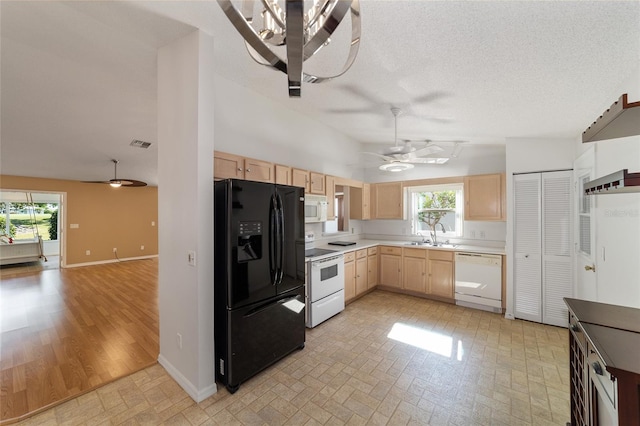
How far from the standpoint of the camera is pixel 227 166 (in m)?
2.55

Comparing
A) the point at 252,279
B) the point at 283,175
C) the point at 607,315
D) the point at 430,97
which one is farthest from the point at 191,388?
the point at 430,97

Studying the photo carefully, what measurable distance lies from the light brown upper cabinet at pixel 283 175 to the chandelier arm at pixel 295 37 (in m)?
2.27

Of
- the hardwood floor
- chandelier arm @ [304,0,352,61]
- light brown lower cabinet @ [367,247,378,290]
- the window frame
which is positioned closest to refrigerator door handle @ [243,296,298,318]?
the hardwood floor

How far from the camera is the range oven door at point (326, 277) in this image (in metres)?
3.17

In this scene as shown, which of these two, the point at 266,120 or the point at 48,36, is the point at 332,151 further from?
the point at 48,36

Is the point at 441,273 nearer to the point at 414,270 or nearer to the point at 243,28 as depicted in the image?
the point at 414,270

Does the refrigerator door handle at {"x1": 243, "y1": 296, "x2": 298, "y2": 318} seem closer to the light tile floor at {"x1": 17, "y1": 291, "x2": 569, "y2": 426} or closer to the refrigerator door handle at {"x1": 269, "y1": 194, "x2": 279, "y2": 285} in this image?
the refrigerator door handle at {"x1": 269, "y1": 194, "x2": 279, "y2": 285}

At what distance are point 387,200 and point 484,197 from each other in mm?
1635

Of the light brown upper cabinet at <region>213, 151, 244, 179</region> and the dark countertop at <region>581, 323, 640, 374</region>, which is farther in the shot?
the light brown upper cabinet at <region>213, 151, 244, 179</region>

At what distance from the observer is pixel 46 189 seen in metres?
6.39

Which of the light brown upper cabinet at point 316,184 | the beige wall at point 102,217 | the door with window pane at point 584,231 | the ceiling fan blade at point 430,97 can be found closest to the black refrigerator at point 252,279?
the light brown upper cabinet at point 316,184

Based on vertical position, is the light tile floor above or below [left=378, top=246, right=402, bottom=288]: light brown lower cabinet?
below

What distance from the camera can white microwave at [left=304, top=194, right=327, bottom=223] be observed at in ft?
12.0

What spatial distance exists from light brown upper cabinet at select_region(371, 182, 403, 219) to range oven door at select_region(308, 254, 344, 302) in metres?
1.79
